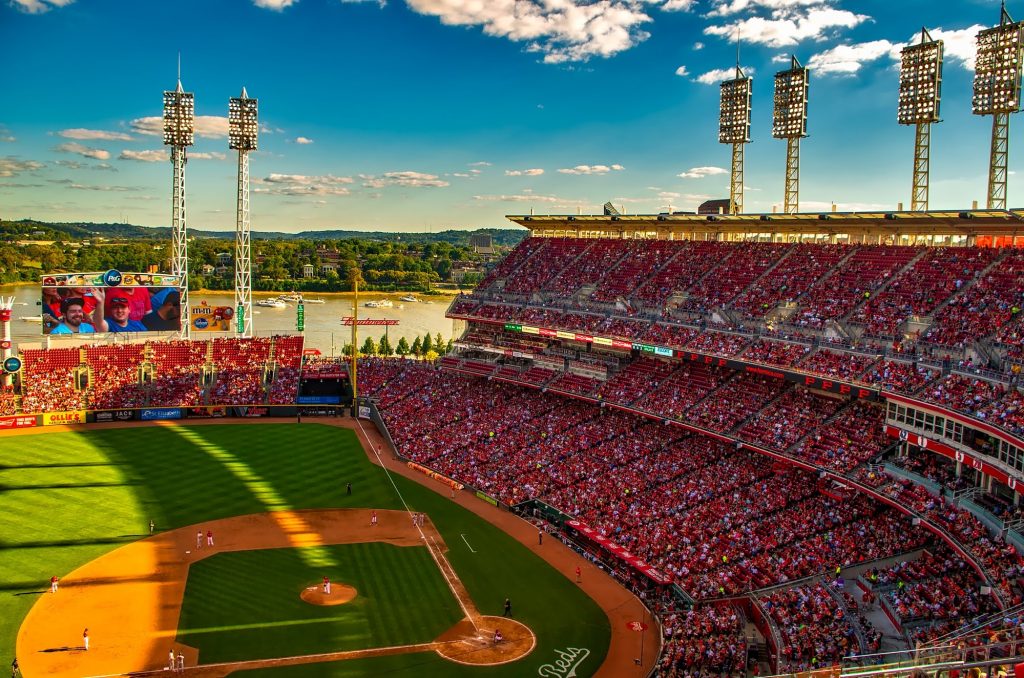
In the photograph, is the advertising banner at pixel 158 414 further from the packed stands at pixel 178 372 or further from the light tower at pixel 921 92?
the light tower at pixel 921 92

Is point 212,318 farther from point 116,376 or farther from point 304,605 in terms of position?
point 304,605

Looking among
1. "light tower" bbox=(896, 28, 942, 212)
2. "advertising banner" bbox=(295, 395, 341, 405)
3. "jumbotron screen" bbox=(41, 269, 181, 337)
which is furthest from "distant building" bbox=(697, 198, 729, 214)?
"jumbotron screen" bbox=(41, 269, 181, 337)

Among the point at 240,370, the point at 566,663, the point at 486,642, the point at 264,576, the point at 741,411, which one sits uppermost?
the point at 741,411

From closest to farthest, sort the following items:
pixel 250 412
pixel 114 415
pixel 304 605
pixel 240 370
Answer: pixel 304 605 < pixel 114 415 < pixel 250 412 < pixel 240 370

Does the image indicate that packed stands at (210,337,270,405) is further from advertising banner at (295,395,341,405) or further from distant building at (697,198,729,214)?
distant building at (697,198,729,214)

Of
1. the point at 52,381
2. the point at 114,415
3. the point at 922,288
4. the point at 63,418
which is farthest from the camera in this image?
the point at 52,381

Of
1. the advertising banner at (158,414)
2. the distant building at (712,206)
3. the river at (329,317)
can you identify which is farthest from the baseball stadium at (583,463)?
the river at (329,317)

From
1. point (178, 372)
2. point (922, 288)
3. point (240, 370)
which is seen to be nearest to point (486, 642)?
point (922, 288)
